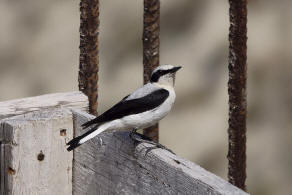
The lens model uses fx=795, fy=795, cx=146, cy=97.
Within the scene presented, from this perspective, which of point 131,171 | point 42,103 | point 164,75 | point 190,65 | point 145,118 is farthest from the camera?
point 190,65

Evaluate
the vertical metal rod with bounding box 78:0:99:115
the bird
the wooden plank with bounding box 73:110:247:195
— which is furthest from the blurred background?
the wooden plank with bounding box 73:110:247:195

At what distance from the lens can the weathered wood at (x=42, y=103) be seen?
10.4ft

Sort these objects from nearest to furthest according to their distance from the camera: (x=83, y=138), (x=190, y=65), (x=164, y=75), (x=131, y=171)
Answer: (x=131, y=171) → (x=83, y=138) → (x=164, y=75) → (x=190, y=65)

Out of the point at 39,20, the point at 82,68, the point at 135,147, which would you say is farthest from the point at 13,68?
the point at 135,147

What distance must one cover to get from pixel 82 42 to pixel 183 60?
12.8 ft

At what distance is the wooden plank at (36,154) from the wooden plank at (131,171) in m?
0.06

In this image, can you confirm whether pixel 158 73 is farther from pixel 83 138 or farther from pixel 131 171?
pixel 131 171

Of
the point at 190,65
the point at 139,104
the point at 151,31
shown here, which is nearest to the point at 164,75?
the point at 139,104

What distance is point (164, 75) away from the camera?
3625 mm

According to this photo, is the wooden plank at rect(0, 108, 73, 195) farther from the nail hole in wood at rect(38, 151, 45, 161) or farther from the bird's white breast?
the bird's white breast

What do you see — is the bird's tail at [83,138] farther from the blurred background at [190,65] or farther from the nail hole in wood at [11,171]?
the blurred background at [190,65]

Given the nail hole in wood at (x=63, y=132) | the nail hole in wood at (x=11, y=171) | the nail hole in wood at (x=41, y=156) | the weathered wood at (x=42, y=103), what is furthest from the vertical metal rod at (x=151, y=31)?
the nail hole in wood at (x=11, y=171)

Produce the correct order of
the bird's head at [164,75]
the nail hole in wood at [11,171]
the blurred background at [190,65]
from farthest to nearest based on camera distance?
the blurred background at [190,65] < the bird's head at [164,75] < the nail hole in wood at [11,171]

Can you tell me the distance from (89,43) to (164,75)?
1.66 feet
